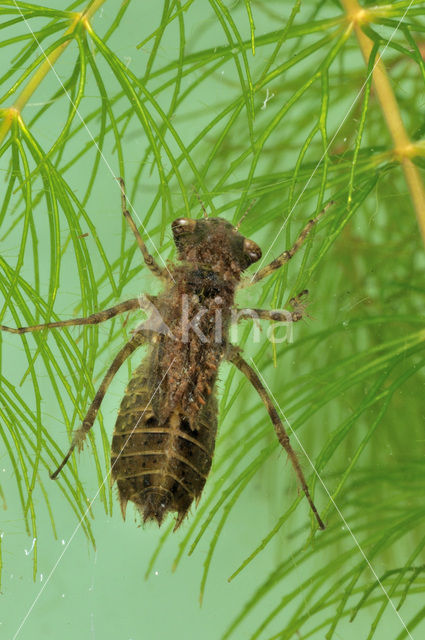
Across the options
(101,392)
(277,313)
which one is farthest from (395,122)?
(101,392)

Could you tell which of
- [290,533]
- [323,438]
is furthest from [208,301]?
[290,533]

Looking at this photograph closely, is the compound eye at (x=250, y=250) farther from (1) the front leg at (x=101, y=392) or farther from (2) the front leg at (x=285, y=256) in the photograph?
(1) the front leg at (x=101, y=392)

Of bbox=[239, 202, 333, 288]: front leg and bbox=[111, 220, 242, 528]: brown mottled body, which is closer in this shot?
bbox=[111, 220, 242, 528]: brown mottled body

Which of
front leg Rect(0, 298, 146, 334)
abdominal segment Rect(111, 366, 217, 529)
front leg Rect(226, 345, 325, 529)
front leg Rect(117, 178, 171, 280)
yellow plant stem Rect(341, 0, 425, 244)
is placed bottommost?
abdominal segment Rect(111, 366, 217, 529)

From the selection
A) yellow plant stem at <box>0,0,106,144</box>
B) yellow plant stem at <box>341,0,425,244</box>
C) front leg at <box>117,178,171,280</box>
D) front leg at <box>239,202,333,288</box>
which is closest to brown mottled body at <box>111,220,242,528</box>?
front leg at <box>117,178,171,280</box>

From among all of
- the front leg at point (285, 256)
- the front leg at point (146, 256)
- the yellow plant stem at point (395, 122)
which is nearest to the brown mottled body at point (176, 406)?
the front leg at point (146, 256)

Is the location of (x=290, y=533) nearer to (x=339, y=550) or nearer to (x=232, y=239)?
(x=339, y=550)

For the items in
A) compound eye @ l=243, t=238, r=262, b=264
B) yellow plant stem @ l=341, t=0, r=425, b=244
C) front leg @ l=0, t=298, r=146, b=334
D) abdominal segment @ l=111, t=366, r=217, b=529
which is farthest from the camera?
yellow plant stem @ l=341, t=0, r=425, b=244

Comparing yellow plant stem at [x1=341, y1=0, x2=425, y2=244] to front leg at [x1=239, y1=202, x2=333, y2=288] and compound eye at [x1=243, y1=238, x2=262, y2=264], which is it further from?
compound eye at [x1=243, y1=238, x2=262, y2=264]
